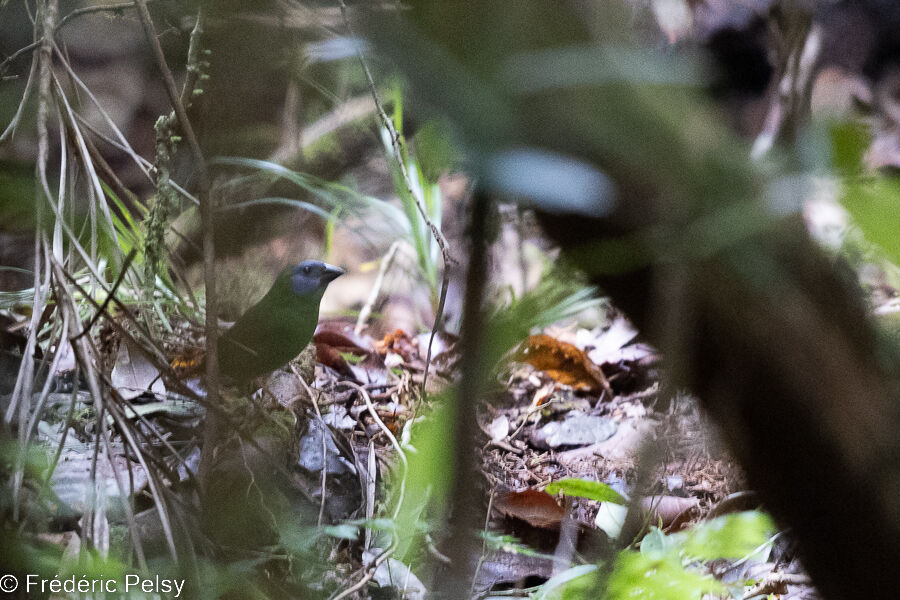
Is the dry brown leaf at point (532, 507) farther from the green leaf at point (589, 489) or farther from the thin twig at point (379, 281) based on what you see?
the thin twig at point (379, 281)

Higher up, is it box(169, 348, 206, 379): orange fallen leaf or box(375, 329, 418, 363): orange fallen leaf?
box(169, 348, 206, 379): orange fallen leaf

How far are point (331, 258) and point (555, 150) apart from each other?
292 cm

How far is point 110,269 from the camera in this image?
1.79 metres

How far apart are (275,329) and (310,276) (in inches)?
15.4

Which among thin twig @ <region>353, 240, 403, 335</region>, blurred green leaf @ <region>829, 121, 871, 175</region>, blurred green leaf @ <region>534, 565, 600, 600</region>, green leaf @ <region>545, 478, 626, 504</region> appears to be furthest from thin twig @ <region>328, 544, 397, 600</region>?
thin twig @ <region>353, 240, 403, 335</region>

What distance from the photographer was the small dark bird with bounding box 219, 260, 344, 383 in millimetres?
1760

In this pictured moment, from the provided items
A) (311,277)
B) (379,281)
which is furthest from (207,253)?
(379,281)

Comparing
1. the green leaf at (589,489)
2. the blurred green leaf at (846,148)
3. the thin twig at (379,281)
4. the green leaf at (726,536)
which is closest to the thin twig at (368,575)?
the green leaf at (589,489)

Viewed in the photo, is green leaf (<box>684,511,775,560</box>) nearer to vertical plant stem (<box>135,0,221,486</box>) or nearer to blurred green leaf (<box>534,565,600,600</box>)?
blurred green leaf (<box>534,565,600,600</box>)

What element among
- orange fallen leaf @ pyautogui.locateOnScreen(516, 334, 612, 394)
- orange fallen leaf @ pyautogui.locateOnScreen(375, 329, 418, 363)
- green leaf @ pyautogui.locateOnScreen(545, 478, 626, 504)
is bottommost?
green leaf @ pyautogui.locateOnScreen(545, 478, 626, 504)

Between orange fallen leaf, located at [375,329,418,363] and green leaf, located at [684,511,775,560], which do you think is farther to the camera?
orange fallen leaf, located at [375,329,418,363]

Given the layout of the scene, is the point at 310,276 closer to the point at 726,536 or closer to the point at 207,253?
the point at 207,253

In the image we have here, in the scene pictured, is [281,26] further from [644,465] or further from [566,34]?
[644,465]

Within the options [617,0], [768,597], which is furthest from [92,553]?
[768,597]
